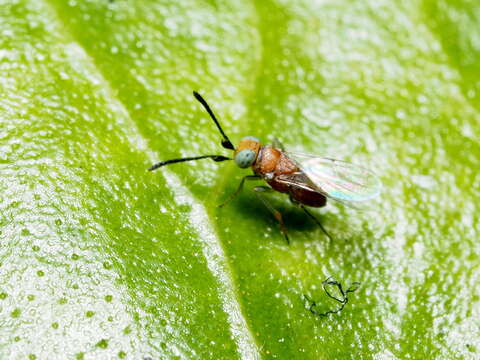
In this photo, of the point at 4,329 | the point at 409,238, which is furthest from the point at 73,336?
the point at 409,238

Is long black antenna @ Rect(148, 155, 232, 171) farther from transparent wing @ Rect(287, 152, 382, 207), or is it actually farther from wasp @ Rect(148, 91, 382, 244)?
transparent wing @ Rect(287, 152, 382, 207)

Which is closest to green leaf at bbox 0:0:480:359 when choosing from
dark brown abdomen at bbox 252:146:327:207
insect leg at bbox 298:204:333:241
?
insect leg at bbox 298:204:333:241

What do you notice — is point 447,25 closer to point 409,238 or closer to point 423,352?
point 409,238

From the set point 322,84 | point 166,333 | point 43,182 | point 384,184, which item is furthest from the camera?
point 322,84

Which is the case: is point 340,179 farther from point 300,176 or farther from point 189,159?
point 189,159

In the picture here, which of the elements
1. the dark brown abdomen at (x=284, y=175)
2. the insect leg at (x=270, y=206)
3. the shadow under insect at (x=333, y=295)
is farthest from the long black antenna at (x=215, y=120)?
the shadow under insect at (x=333, y=295)

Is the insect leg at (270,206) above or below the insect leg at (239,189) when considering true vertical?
below

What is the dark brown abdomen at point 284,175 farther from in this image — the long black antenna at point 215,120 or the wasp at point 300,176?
the long black antenna at point 215,120
